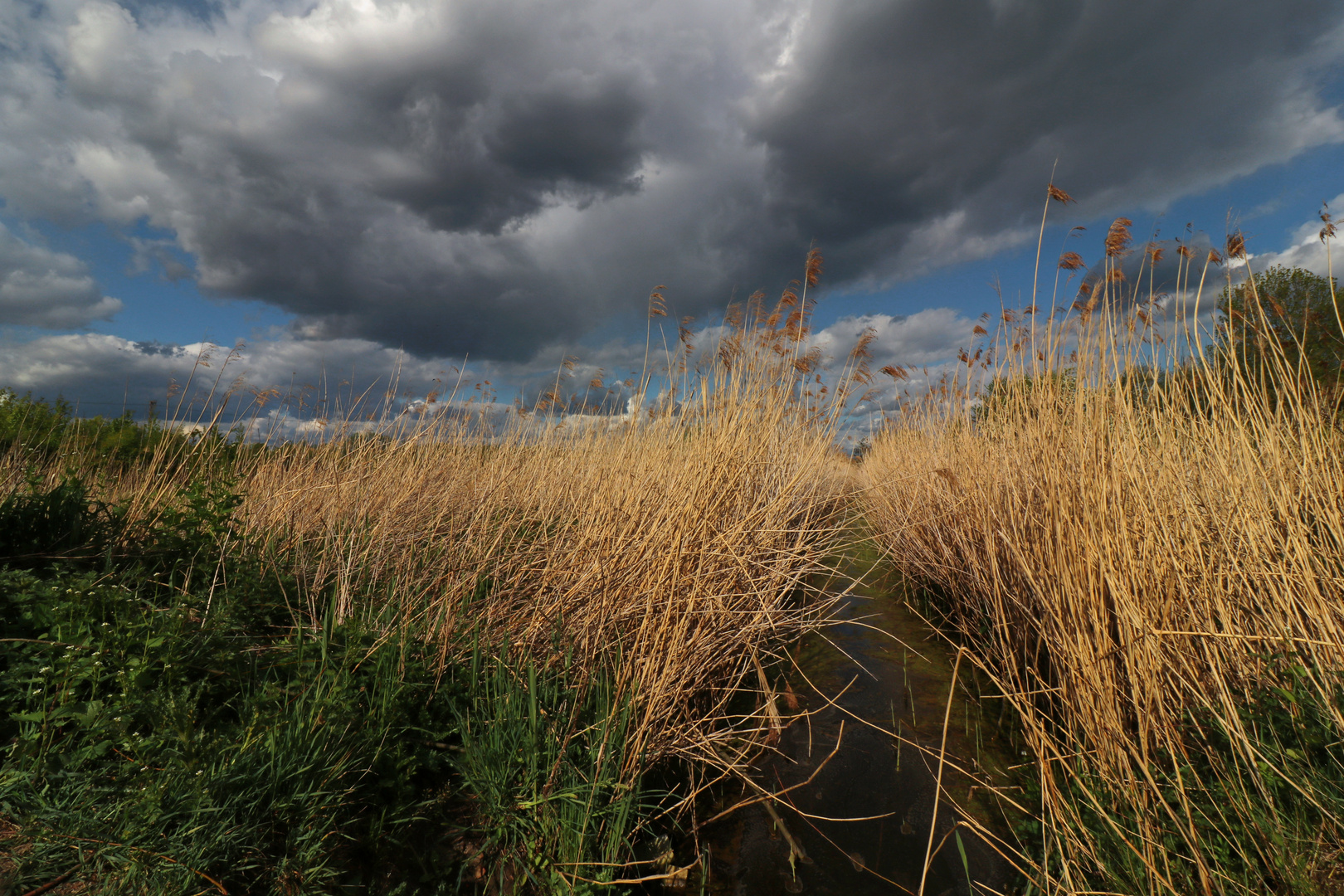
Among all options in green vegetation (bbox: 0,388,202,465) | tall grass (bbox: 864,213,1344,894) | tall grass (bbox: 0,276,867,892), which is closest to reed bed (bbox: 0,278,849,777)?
tall grass (bbox: 0,276,867,892)

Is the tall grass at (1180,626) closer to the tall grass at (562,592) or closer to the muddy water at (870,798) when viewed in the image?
the muddy water at (870,798)

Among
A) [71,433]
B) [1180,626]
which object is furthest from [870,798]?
[71,433]

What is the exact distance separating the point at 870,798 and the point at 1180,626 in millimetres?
1500

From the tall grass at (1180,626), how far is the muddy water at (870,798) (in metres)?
0.29

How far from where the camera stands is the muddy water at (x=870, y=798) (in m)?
2.13

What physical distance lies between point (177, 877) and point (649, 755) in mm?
1466

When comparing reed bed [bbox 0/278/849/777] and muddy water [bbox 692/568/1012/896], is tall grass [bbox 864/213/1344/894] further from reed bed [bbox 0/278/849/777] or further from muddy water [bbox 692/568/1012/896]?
Answer: reed bed [bbox 0/278/849/777]

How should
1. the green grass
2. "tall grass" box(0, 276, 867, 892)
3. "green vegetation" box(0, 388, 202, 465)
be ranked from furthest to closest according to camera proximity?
1. "green vegetation" box(0, 388, 202, 465)
2. "tall grass" box(0, 276, 867, 892)
3. the green grass

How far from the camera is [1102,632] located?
1.92m

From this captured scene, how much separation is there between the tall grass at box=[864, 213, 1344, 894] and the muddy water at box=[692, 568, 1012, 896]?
0.29 m

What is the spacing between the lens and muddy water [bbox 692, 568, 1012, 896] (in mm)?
2131

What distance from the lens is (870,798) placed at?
2582mm

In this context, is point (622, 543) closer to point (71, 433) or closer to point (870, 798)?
point (870, 798)

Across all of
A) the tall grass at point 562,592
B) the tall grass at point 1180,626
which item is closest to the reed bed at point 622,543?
the tall grass at point 562,592
